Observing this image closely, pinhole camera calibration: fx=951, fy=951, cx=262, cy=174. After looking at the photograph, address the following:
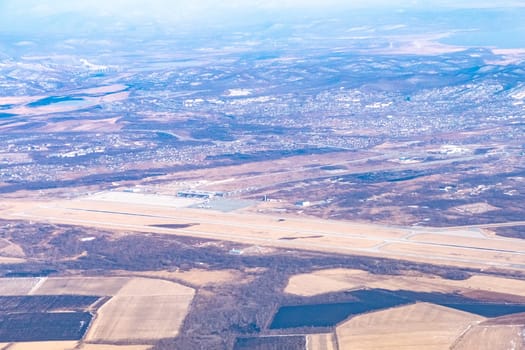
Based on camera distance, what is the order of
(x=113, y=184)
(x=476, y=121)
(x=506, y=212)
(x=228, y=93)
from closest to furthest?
(x=506, y=212)
(x=113, y=184)
(x=476, y=121)
(x=228, y=93)

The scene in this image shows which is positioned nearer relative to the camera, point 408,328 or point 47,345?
point 47,345

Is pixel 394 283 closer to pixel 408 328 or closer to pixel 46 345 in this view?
pixel 408 328

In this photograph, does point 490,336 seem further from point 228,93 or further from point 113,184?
point 228,93

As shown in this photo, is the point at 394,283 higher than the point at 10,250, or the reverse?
the point at 394,283

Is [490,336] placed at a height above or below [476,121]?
above

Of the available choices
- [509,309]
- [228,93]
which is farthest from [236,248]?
[228,93]

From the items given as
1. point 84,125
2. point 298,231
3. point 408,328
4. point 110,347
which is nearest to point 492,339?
point 408,328
